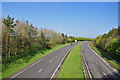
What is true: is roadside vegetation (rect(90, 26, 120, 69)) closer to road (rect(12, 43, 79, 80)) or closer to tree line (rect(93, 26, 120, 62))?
tree line (rect(93, 26, 120, 62))

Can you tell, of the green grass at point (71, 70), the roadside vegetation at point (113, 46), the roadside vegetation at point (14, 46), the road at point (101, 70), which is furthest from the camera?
the roadside vegetation at point (113, 46)

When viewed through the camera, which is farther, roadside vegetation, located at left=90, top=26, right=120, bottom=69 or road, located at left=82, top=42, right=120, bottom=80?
roadside vegetation, located at left=90, top=26, right=120, bottom=69

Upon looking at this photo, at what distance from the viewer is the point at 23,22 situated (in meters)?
32.6

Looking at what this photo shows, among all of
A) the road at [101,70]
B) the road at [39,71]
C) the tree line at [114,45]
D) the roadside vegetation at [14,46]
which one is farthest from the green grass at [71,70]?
the tree line at [114,45]

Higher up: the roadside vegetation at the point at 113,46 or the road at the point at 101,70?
the roadside vegetation at the point at 113,46

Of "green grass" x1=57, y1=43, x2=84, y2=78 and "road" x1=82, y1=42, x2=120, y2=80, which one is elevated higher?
"green grass" x1=57, y1=43, x2=84, y2=78

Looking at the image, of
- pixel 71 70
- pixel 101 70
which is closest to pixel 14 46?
pixel 71 70

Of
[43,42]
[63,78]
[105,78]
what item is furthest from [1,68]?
[43,42]

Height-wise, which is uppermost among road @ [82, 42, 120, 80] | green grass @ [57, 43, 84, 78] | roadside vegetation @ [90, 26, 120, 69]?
roadside vegetation @ [90, 26, 120, 69]

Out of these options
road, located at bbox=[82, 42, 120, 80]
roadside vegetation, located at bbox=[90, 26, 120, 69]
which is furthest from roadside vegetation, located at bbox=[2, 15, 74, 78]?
roadside vegetation, located at bbox=[90, 26, 120, 69]

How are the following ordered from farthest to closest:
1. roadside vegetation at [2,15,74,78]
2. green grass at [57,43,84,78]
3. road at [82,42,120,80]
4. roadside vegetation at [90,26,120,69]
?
roadside vegetation at [90,26,120,69] → roadside vegetation at [2,15,74,78] → road at [82,42,120,80] → green grass at [57,43,84,78]

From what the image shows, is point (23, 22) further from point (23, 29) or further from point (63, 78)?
point (63, 78)

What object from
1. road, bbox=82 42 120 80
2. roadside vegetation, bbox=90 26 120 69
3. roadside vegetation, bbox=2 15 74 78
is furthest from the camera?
roadside vegetation, bbox=90 26 120 69

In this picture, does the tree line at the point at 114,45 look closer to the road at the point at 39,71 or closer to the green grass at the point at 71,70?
the green grass at the point at 71,70
